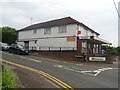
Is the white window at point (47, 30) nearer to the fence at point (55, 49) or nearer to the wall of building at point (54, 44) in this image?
the wall of building at point (54, 44)

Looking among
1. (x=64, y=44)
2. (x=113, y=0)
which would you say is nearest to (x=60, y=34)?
(x=64, y=44)

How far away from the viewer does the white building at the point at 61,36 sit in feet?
77.2

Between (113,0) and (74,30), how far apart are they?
12.4 meters

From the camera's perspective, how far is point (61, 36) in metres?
25.6

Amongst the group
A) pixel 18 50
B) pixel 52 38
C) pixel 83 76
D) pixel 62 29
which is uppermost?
pixel 62 29

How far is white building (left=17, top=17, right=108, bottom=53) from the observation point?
2353 cm

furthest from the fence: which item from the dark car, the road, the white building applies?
the road

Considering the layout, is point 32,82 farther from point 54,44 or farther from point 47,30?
point 47,30

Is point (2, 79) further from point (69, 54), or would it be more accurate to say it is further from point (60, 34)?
point (60, 34)

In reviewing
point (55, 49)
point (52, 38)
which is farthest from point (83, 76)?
point (52, 38)

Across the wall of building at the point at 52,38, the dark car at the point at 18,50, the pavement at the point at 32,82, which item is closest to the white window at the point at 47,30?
the wall of building at the point at 52,38

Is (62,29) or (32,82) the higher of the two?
(62,29)

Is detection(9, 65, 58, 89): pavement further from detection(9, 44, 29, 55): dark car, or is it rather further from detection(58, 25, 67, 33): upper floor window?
detection(58, 25, 67, 33): upper floor window

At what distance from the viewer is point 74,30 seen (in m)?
23.6
